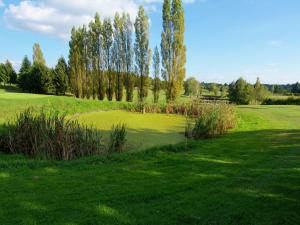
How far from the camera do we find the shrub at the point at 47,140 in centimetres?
605

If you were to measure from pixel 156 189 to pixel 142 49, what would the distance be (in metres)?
22.8

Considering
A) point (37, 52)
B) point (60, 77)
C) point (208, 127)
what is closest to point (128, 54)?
point (60, 77)

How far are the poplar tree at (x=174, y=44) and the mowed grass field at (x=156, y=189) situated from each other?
17441 millimetres

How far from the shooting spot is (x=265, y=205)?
3299 mm

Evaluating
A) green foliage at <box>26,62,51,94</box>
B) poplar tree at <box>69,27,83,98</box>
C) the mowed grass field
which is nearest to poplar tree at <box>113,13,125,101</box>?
poplar tree at <box>69,27,83,98</box>

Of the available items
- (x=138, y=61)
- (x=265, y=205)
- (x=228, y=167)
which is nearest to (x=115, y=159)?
(x=228, y=167)

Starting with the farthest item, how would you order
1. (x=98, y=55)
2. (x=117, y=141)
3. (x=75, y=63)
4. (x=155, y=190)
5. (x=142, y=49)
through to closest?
(x=75, y=63) → (x=98, y=55) → (x=142, y=49) → (x=117, y=141) → (x=155, y=190)

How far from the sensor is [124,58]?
2678 centimetres

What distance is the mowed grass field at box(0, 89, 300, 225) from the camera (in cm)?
299

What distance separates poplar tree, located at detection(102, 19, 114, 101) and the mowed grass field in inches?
871

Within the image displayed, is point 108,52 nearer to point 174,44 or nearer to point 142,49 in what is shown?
point 142,49

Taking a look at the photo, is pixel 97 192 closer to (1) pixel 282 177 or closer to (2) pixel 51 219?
(2) pixel 51 219

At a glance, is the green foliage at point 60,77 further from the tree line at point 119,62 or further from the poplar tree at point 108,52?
the poplar tree at point 108,52

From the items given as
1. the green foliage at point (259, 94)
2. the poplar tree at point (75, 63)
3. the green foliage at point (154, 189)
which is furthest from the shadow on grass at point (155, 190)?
the green foliage at point (259, 94)
